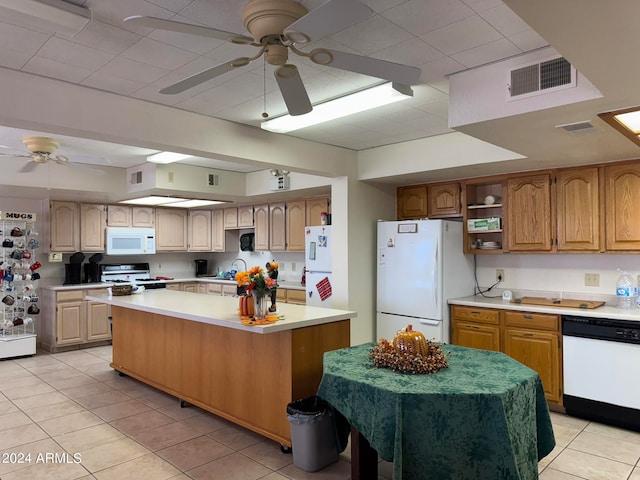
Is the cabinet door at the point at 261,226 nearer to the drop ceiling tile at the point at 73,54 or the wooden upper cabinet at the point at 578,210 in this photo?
the wooden upper cabinet at the point at 578,210

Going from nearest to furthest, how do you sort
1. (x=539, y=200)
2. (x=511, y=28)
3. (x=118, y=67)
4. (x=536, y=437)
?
1. (x=511, y=28)
2. (x=536, y=437)
3. (x=118, y=67)
4. (x=539, y=200)

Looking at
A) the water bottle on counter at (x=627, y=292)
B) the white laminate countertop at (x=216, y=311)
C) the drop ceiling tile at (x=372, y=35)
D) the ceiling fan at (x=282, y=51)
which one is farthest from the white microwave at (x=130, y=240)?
the water bottle on counter at (x=627, y=292)

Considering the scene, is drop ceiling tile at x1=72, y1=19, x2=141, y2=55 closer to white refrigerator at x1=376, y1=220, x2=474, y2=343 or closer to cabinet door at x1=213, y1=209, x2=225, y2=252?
white refrigerator at x1=376, y1=220, x2=474, y2=343

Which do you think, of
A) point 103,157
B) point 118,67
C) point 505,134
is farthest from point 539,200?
point 103,157

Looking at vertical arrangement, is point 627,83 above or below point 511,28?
below

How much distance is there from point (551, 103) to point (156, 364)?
3.97 metres

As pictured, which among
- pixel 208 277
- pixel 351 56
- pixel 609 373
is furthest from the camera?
pixel 208 277

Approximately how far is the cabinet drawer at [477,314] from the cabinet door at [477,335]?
47 mm

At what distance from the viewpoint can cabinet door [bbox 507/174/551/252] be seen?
4.21 m

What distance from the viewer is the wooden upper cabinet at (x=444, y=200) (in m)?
4.83

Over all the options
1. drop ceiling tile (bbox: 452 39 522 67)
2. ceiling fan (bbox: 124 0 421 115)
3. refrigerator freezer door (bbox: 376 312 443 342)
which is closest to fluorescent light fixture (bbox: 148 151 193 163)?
refrigerator freezer door (bbox: 376 312 443 342)

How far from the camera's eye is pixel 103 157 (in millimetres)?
5102

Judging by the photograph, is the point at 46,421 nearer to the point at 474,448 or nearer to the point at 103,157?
the point at 103,157

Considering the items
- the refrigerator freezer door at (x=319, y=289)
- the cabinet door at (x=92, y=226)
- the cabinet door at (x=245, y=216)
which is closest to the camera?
the refrigerator freezer door at (x=319, y=289)
